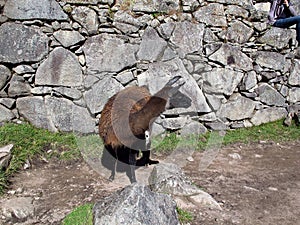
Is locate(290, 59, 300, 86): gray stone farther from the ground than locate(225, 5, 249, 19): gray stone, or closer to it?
closer to it

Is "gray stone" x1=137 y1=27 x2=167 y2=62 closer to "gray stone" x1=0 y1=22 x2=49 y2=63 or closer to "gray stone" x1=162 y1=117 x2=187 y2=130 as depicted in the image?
"gray stone" x1=162 y1=117 x2=187 y2=130

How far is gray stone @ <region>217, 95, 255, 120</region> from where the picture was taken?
6.02 meters

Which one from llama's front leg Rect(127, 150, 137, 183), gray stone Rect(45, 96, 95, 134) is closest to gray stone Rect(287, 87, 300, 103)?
gray stone Rect(45, 96, 95, 134)

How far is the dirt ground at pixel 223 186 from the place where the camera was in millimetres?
3602

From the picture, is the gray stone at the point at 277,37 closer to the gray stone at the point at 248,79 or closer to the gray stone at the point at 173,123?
the gray stone at the point at 248,79

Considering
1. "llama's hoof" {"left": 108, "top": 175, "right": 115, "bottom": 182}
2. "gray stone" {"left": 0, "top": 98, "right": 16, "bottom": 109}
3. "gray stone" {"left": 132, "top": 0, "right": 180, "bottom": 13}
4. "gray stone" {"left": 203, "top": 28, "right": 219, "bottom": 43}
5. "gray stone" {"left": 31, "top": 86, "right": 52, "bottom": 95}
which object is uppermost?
"gray stone" {"left": 132, "top": 0, "right": 180, "bottom": 13}

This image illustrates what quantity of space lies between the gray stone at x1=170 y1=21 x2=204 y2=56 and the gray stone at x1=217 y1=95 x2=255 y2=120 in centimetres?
99

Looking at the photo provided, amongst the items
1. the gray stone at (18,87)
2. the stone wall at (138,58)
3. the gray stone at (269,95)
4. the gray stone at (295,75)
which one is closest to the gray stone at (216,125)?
the stone wall at (138,58)

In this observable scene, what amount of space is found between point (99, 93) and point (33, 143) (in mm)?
1168

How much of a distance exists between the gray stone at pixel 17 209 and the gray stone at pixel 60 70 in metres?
2.04

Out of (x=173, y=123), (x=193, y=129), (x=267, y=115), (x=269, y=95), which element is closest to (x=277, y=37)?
(x=269, y=95)

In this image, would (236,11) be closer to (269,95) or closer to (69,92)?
(269,95)

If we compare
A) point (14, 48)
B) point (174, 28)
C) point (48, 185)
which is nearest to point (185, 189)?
point (48, 185)

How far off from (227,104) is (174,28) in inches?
56.9
